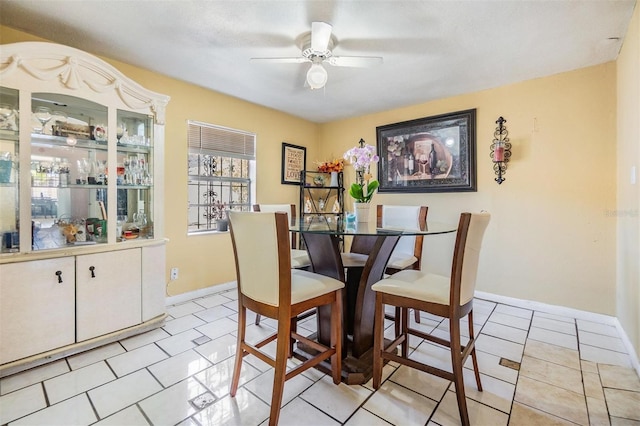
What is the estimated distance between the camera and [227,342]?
2.22 metres

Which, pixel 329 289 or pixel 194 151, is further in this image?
pixel 194 151

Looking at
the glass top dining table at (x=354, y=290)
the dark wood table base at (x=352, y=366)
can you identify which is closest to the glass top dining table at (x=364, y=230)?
the glass top dining table at (x=354, y=290)

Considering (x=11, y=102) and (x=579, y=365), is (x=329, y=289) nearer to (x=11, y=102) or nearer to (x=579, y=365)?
(x=579, y=365)

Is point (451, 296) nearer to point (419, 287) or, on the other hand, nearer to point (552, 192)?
point (419, 287)

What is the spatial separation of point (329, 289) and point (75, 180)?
213cm

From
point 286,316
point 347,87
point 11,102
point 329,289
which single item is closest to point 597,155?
point 347,87

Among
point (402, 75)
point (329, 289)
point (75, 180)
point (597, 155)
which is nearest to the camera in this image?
point (329, 289)

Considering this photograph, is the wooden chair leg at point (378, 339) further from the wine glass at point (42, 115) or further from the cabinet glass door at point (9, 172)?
the wine glass at point (42, 115)

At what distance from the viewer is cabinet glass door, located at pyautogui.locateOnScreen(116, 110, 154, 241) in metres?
2.39

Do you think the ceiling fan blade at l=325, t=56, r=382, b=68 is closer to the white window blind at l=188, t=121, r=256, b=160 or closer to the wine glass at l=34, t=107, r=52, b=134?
the white window blind at l=188, t=121, r=256, b=160

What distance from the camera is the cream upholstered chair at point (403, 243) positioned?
7.60 ft

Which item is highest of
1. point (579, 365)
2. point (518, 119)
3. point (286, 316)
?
point (518, 119)

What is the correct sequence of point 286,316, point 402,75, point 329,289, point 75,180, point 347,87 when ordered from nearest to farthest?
point 286,316 < point 329,289 < point 75,180 < point 402,75 < point 347,87

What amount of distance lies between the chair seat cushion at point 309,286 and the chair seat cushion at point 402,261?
2.77 feet
